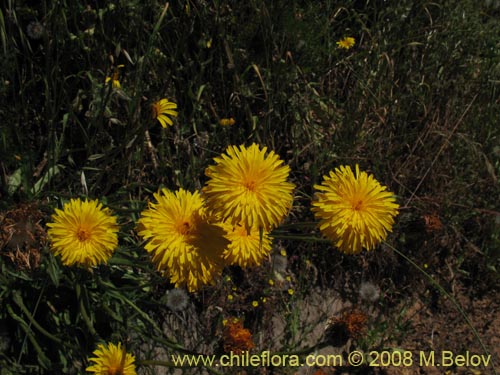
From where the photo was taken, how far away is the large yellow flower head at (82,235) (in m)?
1.90

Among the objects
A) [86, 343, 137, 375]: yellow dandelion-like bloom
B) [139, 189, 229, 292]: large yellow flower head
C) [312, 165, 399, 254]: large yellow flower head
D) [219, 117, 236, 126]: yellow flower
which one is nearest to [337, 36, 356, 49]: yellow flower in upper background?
[219, 117, 236, 126]: yellow flower

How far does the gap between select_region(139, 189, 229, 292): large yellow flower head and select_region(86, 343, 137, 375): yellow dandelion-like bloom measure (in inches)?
20.4

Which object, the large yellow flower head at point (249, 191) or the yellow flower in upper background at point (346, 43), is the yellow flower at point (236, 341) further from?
the yellow flower in upper background at point (346, 43)

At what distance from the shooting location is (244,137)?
3.05m

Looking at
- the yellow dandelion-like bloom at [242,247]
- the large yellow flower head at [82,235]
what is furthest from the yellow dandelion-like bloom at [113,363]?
the yellow dandelion-like bloom at [242,247]

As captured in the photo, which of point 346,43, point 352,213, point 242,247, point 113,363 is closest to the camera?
point 352,213

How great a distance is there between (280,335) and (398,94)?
5.37 feet

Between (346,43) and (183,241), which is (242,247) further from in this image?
(346,43)

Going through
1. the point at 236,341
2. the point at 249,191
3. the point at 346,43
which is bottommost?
the point at 236,341

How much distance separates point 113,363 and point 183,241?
71 centimetres

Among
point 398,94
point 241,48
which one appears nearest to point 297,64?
point 241,48

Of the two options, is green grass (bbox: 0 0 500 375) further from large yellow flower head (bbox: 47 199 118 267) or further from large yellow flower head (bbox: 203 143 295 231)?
large yellow flower head (bbox: 203 143 295 231)

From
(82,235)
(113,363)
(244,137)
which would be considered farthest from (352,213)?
(244,137)

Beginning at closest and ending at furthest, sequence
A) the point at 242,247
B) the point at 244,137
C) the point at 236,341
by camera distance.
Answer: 1. the point at 242,247
2. the point at 236,341
3. the point at 244,137
